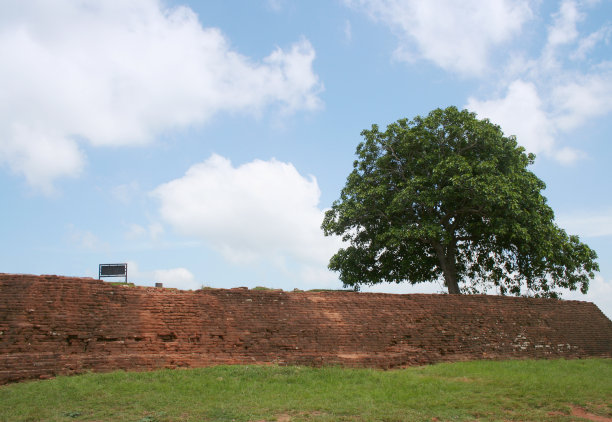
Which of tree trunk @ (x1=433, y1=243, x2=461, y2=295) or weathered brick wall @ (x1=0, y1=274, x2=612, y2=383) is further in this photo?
tree trunk @ (x1=433, y1=243, x2=461, y2=295)

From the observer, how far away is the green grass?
7.66 meters

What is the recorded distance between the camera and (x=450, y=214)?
18.8 m

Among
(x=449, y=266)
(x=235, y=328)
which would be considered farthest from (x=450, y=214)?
(x=235, y=328)

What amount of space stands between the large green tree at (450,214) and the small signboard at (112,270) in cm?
815

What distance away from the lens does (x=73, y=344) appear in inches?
396

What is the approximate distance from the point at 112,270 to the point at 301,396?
26.3ft

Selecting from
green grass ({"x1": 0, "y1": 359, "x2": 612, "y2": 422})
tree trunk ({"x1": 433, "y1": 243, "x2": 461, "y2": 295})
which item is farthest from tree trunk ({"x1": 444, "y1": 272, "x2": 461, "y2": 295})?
green grass ({"x1": 0, "y1": 359, "x2": 612, "y2": 422})

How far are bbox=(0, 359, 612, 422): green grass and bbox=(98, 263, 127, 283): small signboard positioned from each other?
524cm

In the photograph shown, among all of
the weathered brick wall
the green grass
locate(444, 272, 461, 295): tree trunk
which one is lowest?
the green grass

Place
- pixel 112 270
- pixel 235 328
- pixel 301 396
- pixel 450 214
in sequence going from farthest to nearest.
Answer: pixel 450 214, pixel 112 270, pixel 235 328, pixel 301 396

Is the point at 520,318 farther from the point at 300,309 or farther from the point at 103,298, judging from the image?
the point at 103,298

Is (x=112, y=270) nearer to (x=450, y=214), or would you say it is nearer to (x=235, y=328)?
(x=235, y=328)

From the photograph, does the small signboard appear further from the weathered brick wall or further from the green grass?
the green grass

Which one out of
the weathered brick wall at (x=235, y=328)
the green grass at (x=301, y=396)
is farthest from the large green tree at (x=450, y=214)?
the green grass at (x=301, y=396)
